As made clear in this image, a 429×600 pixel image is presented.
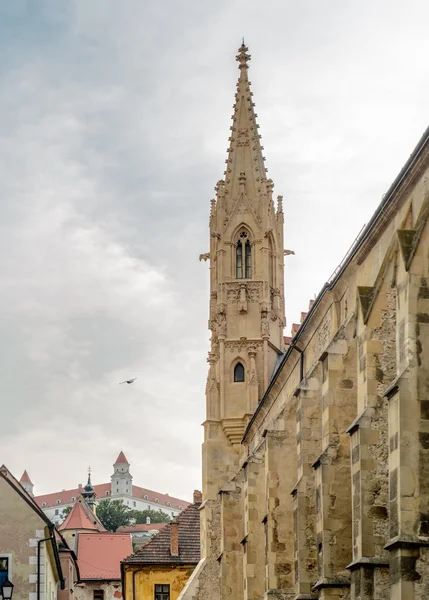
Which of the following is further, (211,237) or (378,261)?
(211,237)

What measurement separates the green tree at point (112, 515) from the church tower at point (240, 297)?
129768 millimetres

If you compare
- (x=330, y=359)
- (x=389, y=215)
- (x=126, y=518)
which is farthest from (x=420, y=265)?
(x=126, y=518)

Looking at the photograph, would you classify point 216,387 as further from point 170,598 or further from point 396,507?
point 396,507

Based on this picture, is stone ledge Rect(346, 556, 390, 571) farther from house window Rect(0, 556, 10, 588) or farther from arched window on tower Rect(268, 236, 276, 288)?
arched window on tower Rect(268, 236, 276, 288)

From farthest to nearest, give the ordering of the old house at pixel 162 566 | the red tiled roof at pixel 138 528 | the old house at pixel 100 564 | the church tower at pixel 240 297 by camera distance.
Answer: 1. the red tiled roof at pixel 138 528
2. the old house at pixel 100 564
3. the old house at pixel 162 566
4. the church tower at pixel 240 297

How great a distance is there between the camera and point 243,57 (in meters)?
51.2

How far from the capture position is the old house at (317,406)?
1830 cm

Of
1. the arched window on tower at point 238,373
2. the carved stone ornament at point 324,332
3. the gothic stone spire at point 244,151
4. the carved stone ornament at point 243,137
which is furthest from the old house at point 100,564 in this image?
the carved stone ornament at point 324,332

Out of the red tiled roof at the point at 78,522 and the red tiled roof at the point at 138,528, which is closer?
the red tiled roof at the point at 78,522

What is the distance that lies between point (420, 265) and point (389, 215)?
135 inches

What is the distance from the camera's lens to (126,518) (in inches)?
7082

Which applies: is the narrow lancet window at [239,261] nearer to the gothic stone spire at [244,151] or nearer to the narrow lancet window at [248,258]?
the narrow lancet window at [248,258]

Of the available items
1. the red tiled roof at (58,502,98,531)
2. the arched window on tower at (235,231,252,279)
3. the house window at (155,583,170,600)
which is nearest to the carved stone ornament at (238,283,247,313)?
the arched window on tower at (235,231,252,279)

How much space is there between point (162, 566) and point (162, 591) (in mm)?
1046
